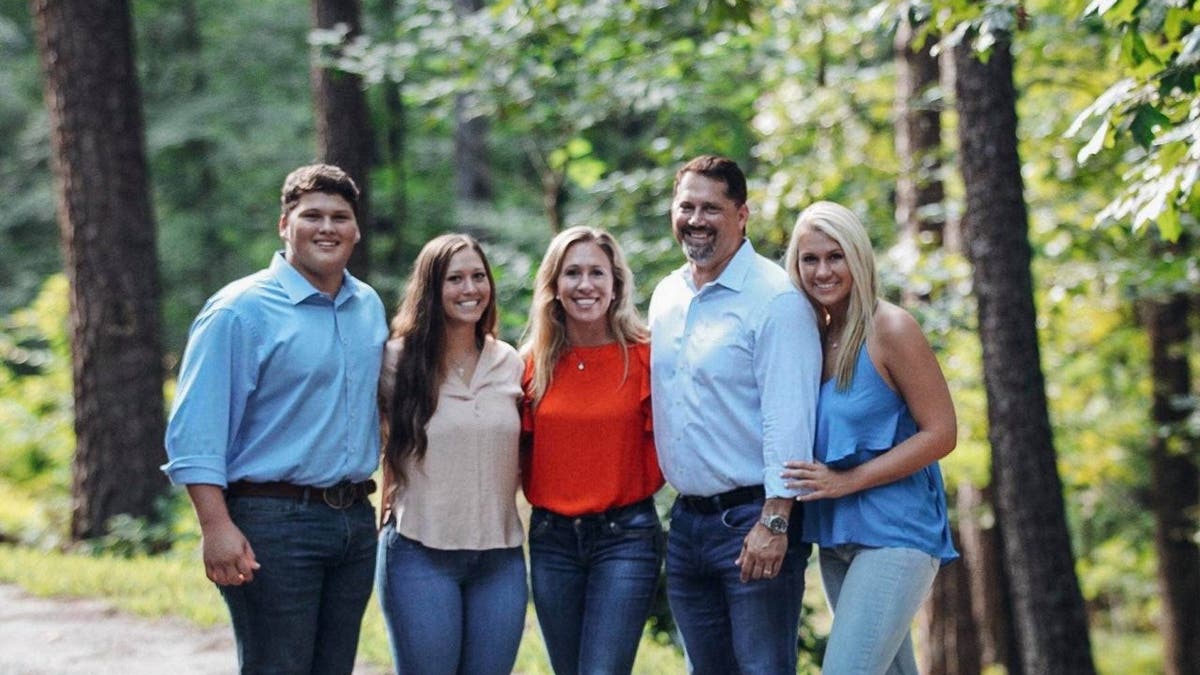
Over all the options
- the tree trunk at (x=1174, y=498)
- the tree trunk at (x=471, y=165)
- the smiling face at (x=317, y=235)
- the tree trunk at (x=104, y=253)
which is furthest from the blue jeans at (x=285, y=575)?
the tree trunk at (x=471, y=165)

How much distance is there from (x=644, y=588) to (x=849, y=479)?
0.80 metres

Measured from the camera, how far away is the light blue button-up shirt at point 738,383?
162 inches

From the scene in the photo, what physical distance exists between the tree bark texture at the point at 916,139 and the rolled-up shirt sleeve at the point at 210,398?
712cm

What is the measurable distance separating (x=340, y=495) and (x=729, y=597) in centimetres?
126

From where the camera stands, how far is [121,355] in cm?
1033

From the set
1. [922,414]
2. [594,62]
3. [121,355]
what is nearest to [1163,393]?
[594,62]

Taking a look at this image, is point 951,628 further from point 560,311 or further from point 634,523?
point 560,311

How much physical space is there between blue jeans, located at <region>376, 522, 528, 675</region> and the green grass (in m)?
2.00

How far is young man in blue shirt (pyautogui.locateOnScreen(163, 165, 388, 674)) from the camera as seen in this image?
13.0 ft

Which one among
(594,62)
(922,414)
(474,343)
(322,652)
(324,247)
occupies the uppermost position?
(594,62)

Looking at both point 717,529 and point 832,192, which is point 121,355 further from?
point 717,529

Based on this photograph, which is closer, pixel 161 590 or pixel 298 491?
pixel 298 491

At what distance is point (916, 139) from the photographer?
11250 millimetres

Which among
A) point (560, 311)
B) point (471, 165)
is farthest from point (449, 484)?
point (471, 165)
